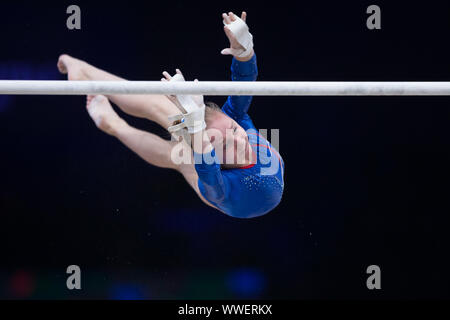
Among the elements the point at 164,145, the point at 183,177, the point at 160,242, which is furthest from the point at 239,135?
the point at 160,242

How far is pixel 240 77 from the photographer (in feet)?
6.93

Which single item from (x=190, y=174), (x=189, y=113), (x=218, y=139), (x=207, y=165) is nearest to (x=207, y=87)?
(x=189, y=113)

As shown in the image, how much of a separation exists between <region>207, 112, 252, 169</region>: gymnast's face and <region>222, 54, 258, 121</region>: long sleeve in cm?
11

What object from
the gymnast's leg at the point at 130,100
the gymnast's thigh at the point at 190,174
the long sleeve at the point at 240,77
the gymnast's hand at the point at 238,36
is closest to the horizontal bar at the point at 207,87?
the gymnast's hand at the point at 238,36

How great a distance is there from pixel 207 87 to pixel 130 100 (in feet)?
3.55

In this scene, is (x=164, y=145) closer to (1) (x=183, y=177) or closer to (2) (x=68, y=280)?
(1) (x=183, y=177)

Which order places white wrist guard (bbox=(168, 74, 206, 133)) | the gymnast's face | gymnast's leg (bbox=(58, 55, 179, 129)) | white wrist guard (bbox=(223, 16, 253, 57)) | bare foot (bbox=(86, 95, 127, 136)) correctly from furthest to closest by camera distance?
bare foot (bbox=(86, 95, 127, 136))
gymnast's leg (bbox=(58, 55, 179, 129))
the gymnast's face
white wrist guard (bbox=(223, 16, 253, 57))
white wrist guard (bbox=(168, 74, 206, 133))

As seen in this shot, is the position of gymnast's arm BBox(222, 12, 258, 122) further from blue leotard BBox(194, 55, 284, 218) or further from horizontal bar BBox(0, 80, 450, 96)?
horizontal bar BBox(0, 80, 450, 96)

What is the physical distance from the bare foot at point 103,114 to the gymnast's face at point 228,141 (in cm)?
75

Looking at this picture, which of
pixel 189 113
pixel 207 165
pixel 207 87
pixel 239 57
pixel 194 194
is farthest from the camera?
pixel 194 194

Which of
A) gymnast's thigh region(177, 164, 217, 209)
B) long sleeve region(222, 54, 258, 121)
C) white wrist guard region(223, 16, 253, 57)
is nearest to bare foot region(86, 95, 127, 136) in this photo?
gymnast's thigh region(177, 164, 217, 209)

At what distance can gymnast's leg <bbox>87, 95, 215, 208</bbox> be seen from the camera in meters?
2.57

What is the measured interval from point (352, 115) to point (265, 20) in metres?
0.62

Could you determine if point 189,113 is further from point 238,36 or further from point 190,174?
point 190,174
